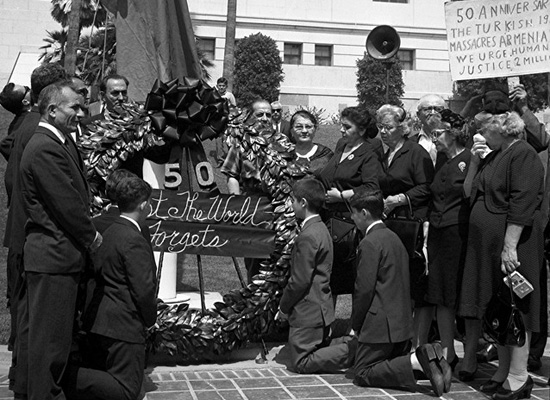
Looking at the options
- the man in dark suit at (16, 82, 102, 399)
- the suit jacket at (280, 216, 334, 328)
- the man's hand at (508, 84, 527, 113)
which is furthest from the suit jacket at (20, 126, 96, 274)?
the man's hand at (508, 84, 527, 113)

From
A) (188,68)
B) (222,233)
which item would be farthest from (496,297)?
(188,68)

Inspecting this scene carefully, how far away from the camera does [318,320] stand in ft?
21.3

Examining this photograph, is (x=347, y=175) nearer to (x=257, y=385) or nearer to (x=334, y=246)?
(x=334, y=246)

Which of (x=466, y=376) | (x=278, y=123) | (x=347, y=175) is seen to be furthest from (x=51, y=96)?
(x=278, y=123)

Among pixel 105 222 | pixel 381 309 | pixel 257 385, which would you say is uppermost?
pixel 105 222

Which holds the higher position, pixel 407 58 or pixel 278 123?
pixel 407 58

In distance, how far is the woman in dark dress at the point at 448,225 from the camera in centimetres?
645

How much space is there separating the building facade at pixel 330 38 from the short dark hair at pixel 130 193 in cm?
3490

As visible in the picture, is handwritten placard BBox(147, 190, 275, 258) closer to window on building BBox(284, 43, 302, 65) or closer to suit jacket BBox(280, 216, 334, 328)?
suit jacket BBox(280, 216, 334, 328)

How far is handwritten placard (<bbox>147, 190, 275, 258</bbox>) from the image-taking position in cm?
690

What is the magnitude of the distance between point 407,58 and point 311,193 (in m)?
38.5

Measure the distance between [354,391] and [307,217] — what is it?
1.54 m

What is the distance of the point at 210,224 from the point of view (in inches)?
274

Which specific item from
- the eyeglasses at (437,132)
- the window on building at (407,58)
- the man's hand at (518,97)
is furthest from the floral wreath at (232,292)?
the window on building at (407,58)
